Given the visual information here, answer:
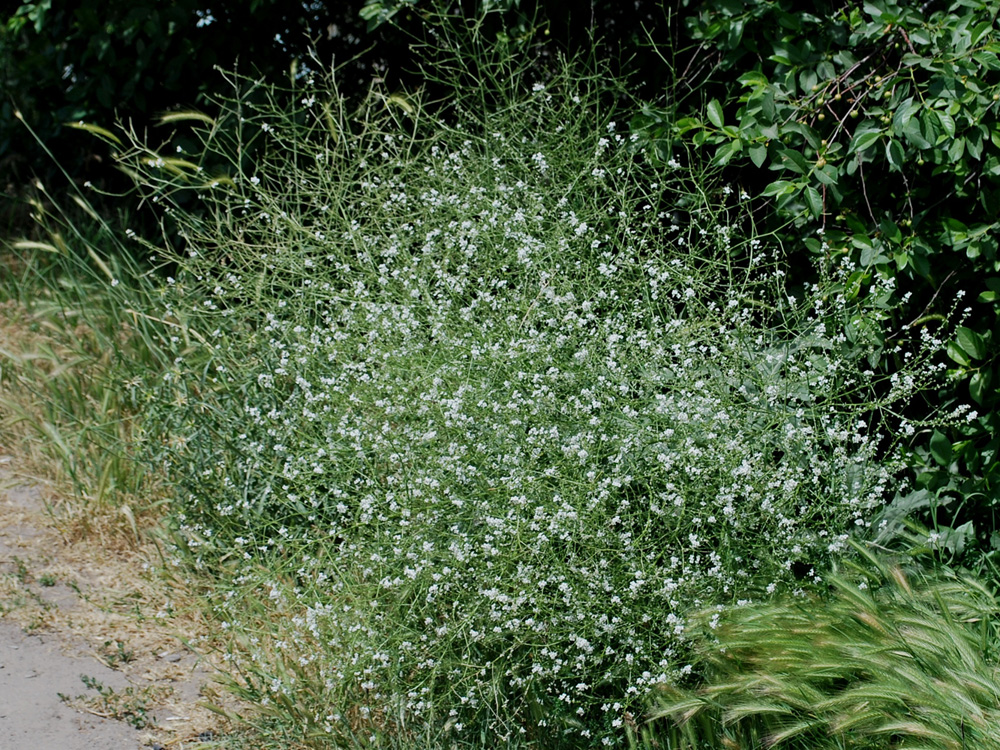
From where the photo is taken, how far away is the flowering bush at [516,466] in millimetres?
2611

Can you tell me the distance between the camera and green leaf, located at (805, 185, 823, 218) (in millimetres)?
3182

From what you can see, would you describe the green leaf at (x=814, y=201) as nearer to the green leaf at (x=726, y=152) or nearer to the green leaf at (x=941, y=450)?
the green leaf at (x=726, y=152)

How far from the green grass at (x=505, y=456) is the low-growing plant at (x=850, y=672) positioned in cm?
8

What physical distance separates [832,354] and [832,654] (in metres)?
1.12

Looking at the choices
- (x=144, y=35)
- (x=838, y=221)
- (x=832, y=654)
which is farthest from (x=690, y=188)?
(x=144, y=35)

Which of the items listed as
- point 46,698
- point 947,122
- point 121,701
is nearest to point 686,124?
point 947,122

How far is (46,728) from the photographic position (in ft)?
9.35

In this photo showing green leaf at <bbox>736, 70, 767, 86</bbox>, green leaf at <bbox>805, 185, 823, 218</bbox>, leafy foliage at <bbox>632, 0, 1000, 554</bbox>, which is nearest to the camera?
leafy foliage at <bbox>632, 0, 1000, 554</bbox>

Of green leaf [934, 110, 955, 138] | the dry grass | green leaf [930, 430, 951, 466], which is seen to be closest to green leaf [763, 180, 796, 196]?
green leaf [934, 110, 955, 138]

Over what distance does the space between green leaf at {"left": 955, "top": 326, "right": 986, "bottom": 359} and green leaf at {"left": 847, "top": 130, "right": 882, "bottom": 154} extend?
2.07ft

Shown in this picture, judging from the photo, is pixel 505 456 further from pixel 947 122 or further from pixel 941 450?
pixel 947 122

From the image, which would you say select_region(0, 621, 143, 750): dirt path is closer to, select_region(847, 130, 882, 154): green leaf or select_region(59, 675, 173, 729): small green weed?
select_region(59, 675, 173, 729): small green weed

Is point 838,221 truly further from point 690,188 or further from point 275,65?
point 275,65

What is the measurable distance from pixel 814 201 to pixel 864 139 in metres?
0.24
